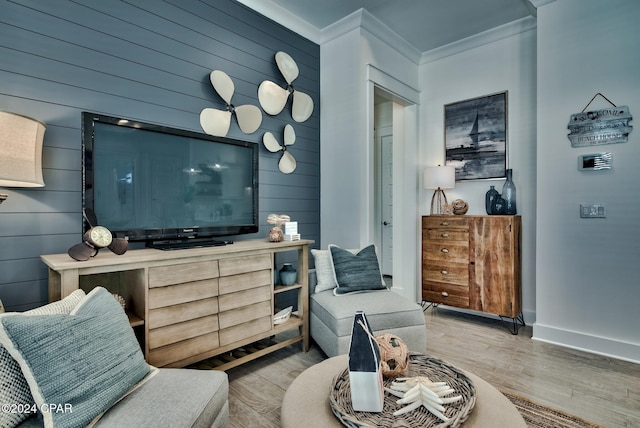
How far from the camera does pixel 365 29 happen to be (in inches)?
127

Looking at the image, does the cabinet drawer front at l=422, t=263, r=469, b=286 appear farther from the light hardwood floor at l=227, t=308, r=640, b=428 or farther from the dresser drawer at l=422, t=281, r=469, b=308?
the light hardwood floor at l=227, t=308, r=640, b=428

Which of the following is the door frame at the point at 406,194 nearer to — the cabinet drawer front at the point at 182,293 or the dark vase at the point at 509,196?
the dark vase at the point at 509,196

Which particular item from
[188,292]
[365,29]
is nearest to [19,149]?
[188,292]

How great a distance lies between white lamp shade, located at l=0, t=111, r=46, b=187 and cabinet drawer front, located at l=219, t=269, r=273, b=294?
1.07 metres

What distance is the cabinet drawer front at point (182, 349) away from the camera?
1804mm

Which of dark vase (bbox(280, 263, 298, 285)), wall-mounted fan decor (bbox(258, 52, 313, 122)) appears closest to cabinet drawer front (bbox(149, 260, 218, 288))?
dark vase (bbox(280, 263, 298, 285))

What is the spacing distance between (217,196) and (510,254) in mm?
2586

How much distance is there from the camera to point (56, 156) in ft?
6.12

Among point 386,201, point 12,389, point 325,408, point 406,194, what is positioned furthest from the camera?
point 386,201

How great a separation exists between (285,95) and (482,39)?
2.21 meters

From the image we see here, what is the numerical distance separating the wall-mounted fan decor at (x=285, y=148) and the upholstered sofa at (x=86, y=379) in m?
1.99

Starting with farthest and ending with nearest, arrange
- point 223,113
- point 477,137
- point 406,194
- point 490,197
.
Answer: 1. point 406,194
2. point 477,137
3. point 490,197
4. point 223,113

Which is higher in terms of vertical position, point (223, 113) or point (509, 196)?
point (223, 113)

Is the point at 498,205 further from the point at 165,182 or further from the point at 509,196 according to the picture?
the point at 165,182
